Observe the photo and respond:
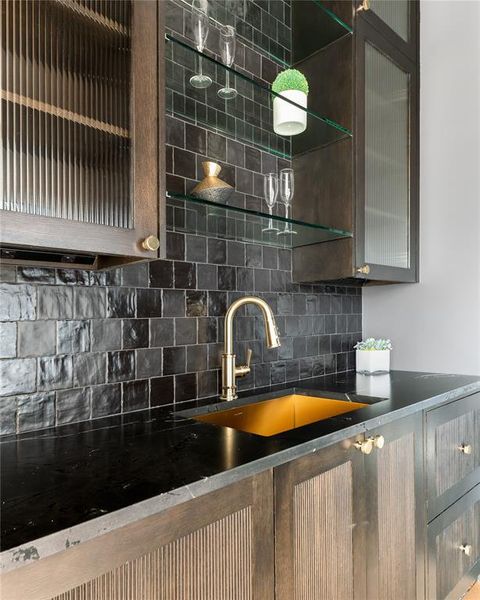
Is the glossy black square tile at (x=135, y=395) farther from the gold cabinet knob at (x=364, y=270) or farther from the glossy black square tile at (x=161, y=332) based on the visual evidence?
the gold cabinet knob at (x=364, y=270)

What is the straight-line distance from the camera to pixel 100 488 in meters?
0.80

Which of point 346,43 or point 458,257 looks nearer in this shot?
point 346,43

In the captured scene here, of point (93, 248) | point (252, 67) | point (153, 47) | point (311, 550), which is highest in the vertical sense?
point (252, 67)

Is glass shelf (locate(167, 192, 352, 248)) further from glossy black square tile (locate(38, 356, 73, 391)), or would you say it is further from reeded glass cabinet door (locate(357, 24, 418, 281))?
glossy black square tile (locate(38, 356, 73, 391))

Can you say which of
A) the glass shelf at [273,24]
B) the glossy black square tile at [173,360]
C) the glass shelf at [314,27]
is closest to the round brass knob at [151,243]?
the glossy black square tile at [173,360]

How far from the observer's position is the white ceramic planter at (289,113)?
1.74 meters

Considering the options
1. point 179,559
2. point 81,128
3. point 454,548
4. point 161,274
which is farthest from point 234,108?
point 454,548

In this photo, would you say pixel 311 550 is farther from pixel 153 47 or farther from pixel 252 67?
pixel 252 67

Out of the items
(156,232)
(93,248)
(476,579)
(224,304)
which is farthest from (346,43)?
(476,579)

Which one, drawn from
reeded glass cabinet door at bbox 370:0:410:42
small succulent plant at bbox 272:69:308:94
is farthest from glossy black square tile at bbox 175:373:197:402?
reeded glass cabinet door at bbox 370:0:410:42

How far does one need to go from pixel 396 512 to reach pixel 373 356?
0.95m

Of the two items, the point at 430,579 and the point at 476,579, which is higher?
the point at 430,579

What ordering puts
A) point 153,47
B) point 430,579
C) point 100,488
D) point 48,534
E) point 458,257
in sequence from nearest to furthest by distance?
1. point 48,534
2. point 100,488
3. point 153,47
4. point 430,579
5. point 458,257

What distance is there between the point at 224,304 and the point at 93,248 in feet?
2.60
